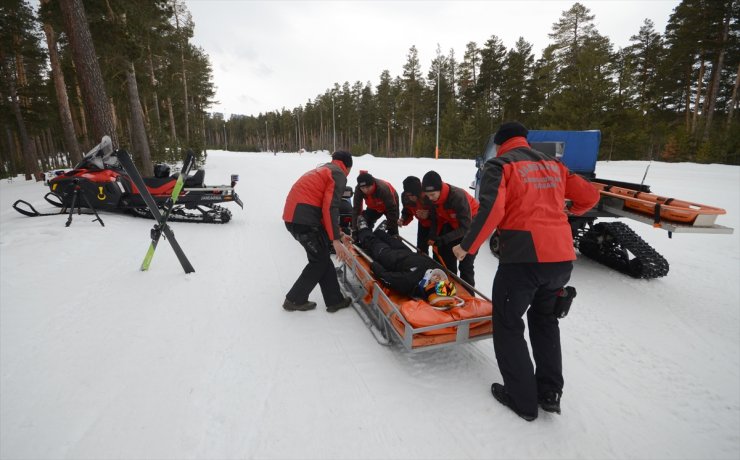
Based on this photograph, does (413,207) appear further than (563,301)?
Yes

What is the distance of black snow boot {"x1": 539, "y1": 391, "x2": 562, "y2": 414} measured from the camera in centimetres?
245

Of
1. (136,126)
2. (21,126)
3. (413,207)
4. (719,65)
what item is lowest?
(413,207)

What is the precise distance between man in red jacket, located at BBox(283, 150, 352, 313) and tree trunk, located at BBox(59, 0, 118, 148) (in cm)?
666

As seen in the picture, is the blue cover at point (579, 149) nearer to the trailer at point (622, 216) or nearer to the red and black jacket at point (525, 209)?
the trailer at point (622, 216)

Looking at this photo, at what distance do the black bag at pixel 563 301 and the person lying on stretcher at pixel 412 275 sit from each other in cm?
77

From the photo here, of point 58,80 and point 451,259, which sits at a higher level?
point 58,80

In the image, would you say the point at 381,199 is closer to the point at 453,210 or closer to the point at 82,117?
the point at 453,210

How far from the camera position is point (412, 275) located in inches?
130

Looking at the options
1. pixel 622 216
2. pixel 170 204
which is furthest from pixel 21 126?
pixel 622 216

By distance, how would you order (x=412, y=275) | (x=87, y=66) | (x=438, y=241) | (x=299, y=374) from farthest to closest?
(x=87, y=66), (x=438, y=241), (x=412, y=275), (x=299, y=374)

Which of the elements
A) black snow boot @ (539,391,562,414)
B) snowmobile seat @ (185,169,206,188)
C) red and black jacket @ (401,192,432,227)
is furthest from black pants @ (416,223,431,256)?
snowmobile seat @ (185,169,206,188)

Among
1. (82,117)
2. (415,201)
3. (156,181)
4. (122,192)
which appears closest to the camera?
(415,201)

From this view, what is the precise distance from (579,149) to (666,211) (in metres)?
3.07

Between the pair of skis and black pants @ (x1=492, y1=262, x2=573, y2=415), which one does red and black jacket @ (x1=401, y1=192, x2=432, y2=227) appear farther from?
the pair of skis
